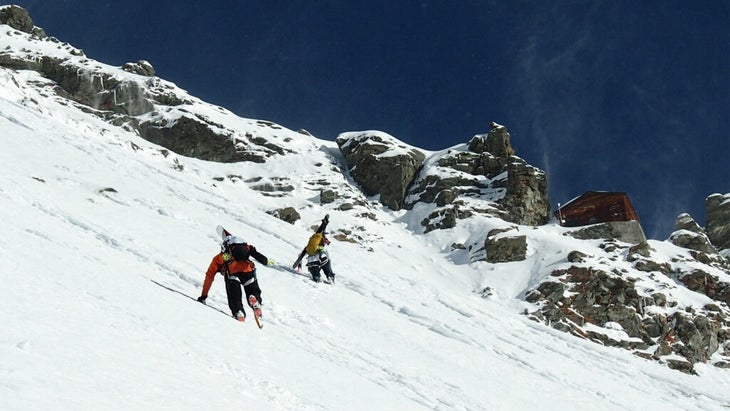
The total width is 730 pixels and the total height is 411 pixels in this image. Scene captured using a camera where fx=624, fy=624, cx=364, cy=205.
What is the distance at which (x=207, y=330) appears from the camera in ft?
24.4

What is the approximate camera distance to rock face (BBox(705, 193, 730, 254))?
80250 mm

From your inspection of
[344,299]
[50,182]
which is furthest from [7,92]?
[344,299]

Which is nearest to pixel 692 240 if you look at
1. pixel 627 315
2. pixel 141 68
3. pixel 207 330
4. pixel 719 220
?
pixel 627 315

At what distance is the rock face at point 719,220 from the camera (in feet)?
263

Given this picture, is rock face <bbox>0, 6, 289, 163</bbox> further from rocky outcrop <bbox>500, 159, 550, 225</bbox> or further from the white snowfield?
the white snowfield

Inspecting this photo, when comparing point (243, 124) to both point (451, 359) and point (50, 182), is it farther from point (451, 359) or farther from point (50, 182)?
point (451, 359)

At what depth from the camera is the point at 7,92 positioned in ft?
121

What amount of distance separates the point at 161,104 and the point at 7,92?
137 feet

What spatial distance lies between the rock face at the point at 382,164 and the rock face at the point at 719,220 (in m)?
39.6

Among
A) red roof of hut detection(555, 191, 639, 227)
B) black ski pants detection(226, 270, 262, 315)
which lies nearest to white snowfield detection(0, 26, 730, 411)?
black ski pants detection(226, 270, 262, 315)

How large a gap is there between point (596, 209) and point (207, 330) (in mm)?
58190

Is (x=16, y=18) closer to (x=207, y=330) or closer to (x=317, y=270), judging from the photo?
(x=317, y=270)

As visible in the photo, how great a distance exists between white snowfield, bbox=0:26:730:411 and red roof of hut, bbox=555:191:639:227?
40.6 m

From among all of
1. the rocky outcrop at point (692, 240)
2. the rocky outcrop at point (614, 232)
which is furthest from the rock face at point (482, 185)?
the rocky outcrop at point (692, 240)
